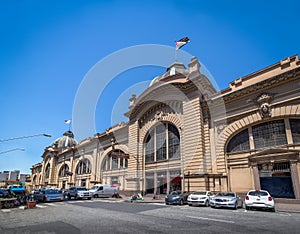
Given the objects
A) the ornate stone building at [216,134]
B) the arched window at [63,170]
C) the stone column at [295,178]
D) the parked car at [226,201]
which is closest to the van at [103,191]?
the ornate stone building at [216,134]

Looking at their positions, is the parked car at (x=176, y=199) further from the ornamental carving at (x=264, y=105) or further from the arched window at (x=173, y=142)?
the ornamental carving at (x=264, y=105)

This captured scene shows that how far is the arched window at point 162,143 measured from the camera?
29002mm

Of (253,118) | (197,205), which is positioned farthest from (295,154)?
(197,205)

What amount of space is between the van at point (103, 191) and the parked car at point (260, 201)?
22.4 metres

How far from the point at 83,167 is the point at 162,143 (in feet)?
95.4

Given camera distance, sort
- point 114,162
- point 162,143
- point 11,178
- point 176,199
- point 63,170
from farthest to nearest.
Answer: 1. point 63,170
2. point 114,162
3. point 11,178
4. point 162,143
5. point 176,199

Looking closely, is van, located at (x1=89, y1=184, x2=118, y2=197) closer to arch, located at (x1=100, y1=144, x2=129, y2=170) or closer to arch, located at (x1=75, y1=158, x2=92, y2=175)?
arch, located at (x1=100, y1=144, x2=129, y2=170)

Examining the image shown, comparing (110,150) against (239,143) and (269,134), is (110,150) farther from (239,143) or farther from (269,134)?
(269,134)

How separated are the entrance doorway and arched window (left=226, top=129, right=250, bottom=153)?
2.53m

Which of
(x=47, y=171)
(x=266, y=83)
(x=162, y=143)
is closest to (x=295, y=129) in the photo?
(x=266, y=83)

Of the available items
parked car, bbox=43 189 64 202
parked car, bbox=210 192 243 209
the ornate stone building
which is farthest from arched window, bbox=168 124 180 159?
parked car, bbox=43 189 64 202

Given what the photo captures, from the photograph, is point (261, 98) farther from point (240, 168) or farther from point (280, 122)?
point (240, 168)

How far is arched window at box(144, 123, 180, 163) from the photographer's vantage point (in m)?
29.0

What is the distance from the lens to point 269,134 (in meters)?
21.1
